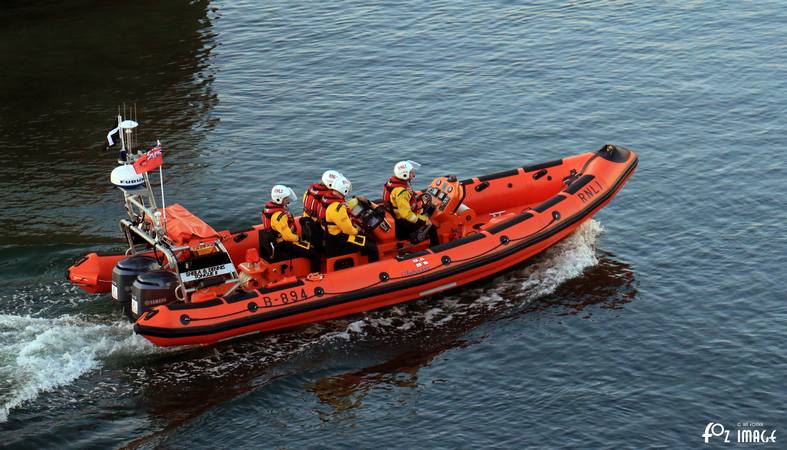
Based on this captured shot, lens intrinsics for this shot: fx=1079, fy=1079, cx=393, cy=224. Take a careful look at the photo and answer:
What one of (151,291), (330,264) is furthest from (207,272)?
(330,264)

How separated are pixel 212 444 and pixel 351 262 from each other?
3.43 metres

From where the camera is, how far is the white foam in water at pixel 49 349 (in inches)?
487

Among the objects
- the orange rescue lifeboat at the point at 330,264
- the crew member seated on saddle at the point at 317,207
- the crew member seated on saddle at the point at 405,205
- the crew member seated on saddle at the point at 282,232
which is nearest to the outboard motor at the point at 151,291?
the orange rescue lifeboat at the point at 330,264

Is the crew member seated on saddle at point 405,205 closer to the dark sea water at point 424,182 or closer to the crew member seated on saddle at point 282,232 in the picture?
the dark sea water at point 424,182

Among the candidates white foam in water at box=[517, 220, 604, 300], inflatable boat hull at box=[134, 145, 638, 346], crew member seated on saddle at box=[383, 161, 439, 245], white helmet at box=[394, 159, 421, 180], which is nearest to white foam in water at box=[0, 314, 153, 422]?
inflatable boat hull at box=[134, 145, 638, 346]

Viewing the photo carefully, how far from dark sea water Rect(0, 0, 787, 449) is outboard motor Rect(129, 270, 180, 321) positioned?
56cm

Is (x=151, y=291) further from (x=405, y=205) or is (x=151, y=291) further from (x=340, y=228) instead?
(x=405, y=205)

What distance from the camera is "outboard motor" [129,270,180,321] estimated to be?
1301 cm

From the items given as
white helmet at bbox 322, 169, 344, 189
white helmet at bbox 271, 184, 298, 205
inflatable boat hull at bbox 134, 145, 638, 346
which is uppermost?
white helmet at bbox 322, 169, 344, 189

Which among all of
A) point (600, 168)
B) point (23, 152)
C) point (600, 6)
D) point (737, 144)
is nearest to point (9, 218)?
point (23, 152)

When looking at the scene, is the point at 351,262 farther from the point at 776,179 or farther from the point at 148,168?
the point at 776,179

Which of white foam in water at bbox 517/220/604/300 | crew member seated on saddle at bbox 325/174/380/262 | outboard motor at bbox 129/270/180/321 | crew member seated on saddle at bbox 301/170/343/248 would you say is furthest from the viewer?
white foam in water at bbox 517/220/604/300

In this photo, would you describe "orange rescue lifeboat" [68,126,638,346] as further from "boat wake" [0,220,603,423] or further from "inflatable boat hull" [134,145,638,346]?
"boat wake" [0,220,603,423]

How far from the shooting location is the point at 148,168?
1277 centimetres
